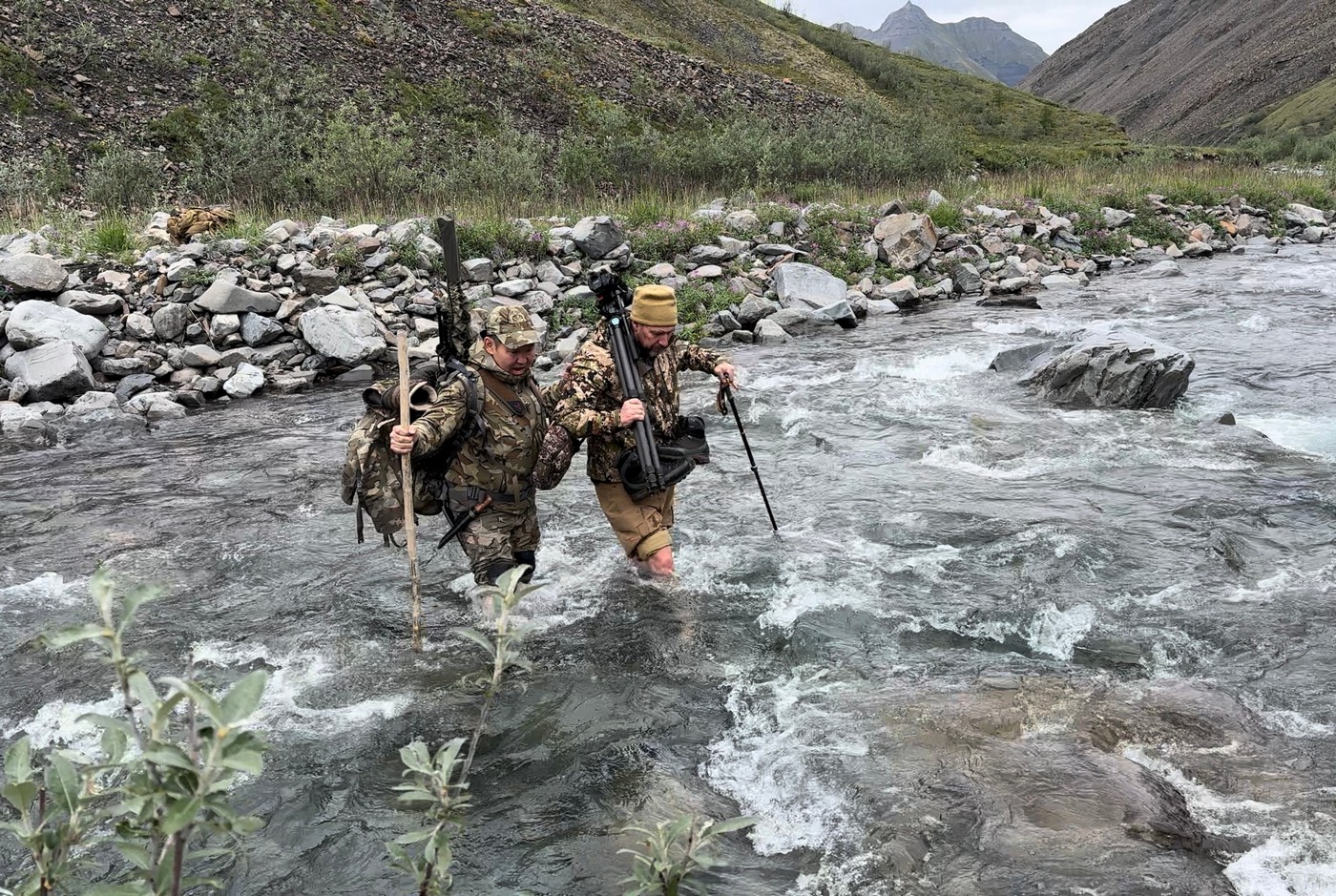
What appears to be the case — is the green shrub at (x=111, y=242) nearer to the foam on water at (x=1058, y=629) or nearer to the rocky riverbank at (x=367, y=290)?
the rocky riverbank at (x=367, y=290)

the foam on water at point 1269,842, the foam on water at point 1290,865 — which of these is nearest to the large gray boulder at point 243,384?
the foam on water at point 1269,842

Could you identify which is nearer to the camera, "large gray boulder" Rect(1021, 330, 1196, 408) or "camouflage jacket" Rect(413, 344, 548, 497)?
"camouflage jacket" Rect(413, 344, 548, 497)

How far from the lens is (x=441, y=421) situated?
5.77 m

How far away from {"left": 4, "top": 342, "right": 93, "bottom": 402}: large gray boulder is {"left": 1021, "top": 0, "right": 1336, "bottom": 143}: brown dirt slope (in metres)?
94.2

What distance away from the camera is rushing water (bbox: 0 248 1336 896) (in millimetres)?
4316

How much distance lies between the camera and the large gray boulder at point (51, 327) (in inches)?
512

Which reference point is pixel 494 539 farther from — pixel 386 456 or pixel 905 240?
pixel 905 240

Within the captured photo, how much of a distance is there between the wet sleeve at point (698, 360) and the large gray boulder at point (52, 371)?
380 inches

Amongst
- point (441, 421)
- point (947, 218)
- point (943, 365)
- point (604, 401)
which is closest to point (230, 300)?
point (604, 401)

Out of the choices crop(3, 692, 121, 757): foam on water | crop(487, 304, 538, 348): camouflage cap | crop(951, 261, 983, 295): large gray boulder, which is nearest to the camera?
crop(3, 692, 121, 757): foam on water

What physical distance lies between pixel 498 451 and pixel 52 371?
9.48 meters

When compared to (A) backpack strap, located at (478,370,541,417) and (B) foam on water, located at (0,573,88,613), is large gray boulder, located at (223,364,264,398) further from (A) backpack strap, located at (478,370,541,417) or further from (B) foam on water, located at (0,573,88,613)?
(A) backpack strap, located at (478,370,541,417)

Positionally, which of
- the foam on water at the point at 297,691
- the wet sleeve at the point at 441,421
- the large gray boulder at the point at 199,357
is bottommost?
the large gray boulder at the point at 199,357

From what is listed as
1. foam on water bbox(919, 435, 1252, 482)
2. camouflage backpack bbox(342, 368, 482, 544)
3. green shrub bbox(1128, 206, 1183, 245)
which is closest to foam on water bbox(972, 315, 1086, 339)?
foam on water bbox(919, 435, 1252, 482)
